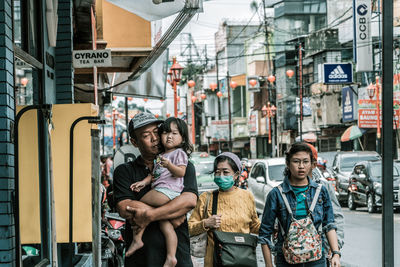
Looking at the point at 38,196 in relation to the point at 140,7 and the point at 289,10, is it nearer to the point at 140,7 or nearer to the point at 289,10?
the point at 140,7

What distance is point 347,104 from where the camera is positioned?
39000 millimetres

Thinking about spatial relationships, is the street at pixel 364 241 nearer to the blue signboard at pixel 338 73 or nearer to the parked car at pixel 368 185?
the parked car at pixel 368 185

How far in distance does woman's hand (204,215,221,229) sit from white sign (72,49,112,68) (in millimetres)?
2709

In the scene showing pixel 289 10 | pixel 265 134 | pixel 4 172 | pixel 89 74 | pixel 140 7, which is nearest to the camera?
pixel 4 172

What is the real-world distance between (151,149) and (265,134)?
172ft

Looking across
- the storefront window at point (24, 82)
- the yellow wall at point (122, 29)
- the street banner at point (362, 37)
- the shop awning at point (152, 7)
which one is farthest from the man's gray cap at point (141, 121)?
the street banner at point (362, 37)

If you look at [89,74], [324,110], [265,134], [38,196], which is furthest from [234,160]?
[265,134]

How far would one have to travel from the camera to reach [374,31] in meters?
35.5

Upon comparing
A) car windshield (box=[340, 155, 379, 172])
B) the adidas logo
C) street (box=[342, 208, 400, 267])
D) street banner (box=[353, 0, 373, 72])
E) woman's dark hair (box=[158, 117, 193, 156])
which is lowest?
street (box=[342, 208, 400, 267])

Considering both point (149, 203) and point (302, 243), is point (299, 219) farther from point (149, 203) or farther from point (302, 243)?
point (149, 203)

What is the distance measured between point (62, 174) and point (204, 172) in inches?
550

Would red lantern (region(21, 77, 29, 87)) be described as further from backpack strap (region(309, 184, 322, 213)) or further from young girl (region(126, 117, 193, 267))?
backpack strap (region(309, 184, 322, 213))

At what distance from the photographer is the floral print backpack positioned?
4.73 meters

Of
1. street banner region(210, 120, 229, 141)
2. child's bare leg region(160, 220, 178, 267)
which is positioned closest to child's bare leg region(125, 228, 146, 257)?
child's bare leg region(160, 220, 178, 267)
